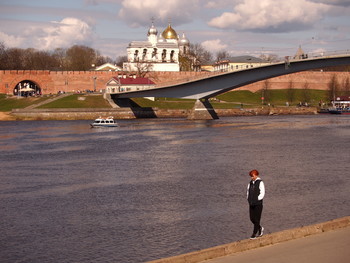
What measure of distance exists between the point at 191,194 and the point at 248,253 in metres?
11.7

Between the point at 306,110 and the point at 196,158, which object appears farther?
the point at 306,110

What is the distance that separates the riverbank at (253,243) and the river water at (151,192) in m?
3.28

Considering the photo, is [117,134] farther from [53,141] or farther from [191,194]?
[191,194]

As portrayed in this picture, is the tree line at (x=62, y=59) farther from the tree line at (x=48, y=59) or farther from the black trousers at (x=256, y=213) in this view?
the black trousers at (x=256, y=213)

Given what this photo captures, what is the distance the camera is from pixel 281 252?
1337 centimetres

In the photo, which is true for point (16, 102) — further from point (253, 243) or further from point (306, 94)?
point (253, 243)

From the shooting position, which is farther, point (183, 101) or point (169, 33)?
point (169, 33)

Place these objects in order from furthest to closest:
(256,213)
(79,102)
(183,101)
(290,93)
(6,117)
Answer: (290,93) → (183,101) → (79,102) → (6,117) → (256,213)

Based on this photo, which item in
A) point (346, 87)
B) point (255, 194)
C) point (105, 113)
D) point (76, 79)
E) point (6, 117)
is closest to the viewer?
point (255, 194)

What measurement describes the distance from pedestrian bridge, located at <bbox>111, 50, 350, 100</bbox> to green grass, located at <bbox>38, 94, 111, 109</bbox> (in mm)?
5049

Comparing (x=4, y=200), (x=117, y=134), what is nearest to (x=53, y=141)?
(x=117, y=134)

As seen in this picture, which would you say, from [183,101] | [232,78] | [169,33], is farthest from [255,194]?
[169,33]

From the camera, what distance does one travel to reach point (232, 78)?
7062 cm

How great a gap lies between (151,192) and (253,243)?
40.6 feet
